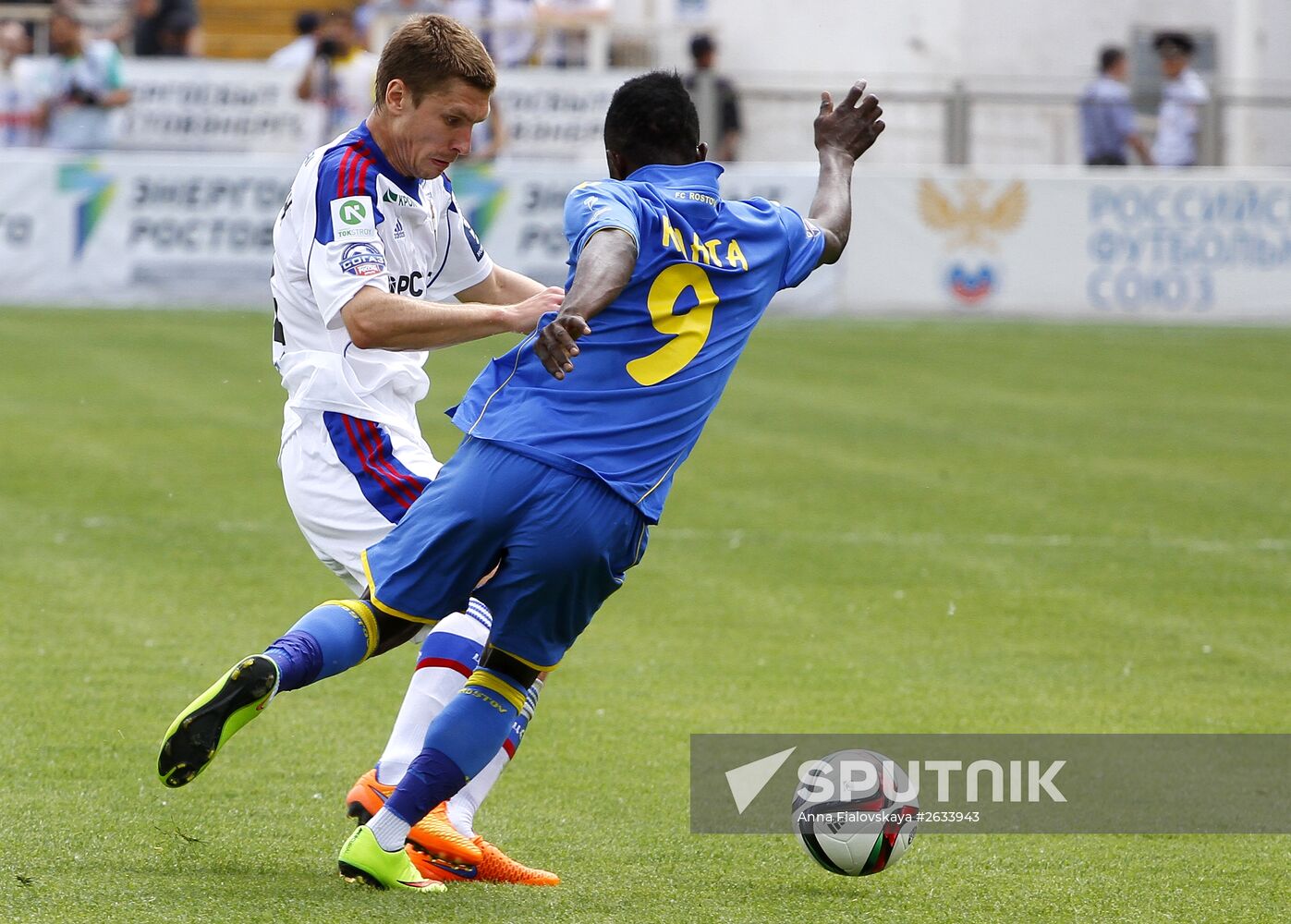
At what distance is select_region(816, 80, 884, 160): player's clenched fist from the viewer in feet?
15.9

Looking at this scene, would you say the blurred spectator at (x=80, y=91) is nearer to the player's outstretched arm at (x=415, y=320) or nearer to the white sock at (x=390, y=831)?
the player's outstretched arm at (x=415, y=320)

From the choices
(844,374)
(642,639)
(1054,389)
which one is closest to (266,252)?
(844,374)

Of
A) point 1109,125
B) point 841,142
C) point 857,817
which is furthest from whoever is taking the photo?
point 1109,125

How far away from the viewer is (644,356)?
4.15m

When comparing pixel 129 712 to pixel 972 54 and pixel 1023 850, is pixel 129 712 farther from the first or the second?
pixel 972 54

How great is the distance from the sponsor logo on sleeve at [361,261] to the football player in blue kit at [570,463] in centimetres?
39

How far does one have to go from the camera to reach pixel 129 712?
5996 mm

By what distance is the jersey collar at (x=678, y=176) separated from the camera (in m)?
4.19

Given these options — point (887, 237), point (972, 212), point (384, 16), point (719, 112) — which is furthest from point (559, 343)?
point (384, 16)

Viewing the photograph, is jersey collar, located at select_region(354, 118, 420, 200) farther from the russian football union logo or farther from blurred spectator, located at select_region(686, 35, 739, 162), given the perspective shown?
blurred spectator, located at select_region(686, 35, 739, 162)

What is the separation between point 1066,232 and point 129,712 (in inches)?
581

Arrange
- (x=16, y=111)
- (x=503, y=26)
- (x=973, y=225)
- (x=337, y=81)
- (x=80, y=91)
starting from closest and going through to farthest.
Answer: (x=80, y=91) → (x=973, y=225) → (x=337, y=81) → (x=16, y=111) → (x=503, y=26)

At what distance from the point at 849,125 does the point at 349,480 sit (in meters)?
1.58

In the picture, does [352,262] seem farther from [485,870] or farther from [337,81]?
[337,81]
